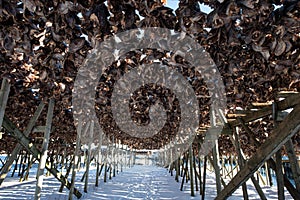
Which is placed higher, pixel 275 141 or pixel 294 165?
pixel 275 141

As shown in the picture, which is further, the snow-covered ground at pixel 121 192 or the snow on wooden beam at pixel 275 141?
the snow-covered ground at pixel 121 192

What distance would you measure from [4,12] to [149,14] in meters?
1.42

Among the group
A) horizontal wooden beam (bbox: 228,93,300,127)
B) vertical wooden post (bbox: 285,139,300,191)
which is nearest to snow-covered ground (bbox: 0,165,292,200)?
horizontal wooden beam (bbox: 228,93,300,127)

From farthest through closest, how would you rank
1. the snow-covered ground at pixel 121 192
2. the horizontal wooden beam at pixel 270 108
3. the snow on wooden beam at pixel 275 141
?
the snow-covered ground at pixel 121 192 → the horizontal wooden beam at pixel 270 108 → the snow on wooden beam at pixel 275 141

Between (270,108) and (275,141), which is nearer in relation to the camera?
(275,141)

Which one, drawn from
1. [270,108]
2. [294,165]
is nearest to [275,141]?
[294,165]

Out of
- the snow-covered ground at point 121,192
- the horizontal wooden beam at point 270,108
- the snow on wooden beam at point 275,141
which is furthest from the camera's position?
the snow-covered ground at point 121,192

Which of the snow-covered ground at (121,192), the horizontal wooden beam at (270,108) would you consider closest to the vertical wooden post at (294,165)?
the horizontal wooden beam at (270,108)

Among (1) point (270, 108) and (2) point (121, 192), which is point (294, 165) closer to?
(1) point (270, 108)

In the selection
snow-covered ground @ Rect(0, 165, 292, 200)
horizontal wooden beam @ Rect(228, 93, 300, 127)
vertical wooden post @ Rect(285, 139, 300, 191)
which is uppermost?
horizontal wooden beam @ Rect(228, 93, 300, 127)

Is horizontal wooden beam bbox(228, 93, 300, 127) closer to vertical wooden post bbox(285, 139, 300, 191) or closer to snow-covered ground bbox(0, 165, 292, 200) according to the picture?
vertical wooden post bbox(285, 139, 300, 191)

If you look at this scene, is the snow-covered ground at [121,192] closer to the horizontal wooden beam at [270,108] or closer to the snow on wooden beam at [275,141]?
the horizontal wooden beam at [270,108]

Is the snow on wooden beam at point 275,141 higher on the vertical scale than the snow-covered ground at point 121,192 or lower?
higher

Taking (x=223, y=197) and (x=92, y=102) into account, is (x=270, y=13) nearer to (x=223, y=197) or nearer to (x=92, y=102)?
(x=223, y=197)
